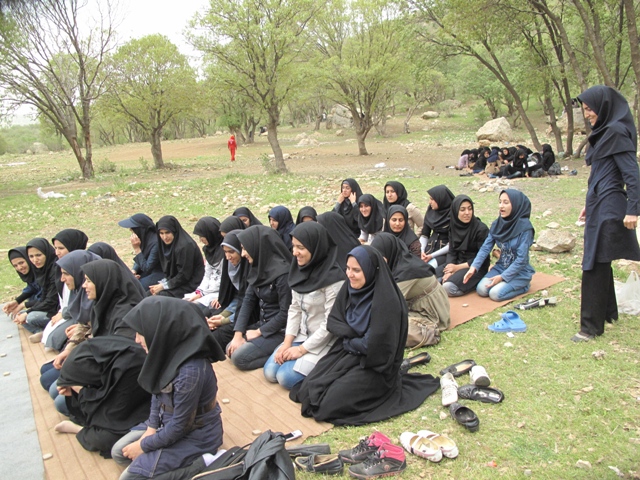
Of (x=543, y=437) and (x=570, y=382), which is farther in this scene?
(x=570, y=382)

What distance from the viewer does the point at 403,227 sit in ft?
16.8

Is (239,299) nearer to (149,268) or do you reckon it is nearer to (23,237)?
(149,268)

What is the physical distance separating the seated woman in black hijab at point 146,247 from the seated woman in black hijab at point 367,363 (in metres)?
3.12

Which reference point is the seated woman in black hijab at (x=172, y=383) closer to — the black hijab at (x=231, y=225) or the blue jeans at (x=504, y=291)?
the black hijab at (x=231, y=225)

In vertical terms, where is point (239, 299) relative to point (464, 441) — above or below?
above

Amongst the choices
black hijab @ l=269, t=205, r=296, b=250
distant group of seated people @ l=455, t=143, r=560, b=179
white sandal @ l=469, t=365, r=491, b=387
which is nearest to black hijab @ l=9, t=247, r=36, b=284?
black hijab @ l=269, t=205, r=296, b=250

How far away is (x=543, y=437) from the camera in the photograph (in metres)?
2.68

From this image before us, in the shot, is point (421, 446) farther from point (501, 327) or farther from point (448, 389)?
point (501, 327)

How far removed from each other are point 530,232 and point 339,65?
14817 mm

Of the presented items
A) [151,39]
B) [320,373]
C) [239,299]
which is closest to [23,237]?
[239,299]

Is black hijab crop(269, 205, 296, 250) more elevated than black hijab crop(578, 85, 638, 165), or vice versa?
black hijab crop(578, 85, 638, 165)

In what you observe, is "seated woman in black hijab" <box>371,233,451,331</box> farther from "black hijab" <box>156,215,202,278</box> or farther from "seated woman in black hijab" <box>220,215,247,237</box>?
"black hijab" <box>156,215,202,278</box>

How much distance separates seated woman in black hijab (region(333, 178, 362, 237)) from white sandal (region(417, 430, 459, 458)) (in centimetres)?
415

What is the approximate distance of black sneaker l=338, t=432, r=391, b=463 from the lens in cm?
255
